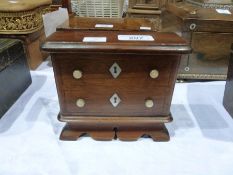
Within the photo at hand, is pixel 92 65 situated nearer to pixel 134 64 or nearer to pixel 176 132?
pixel 134 64

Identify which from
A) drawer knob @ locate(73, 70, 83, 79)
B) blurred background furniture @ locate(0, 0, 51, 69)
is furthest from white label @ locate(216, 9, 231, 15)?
blurred background furniture @ locate(0, 0, 51, 69)

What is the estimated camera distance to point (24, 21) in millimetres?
1342

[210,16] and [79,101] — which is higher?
[210,16]

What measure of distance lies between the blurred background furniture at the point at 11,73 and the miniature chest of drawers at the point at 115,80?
314mm

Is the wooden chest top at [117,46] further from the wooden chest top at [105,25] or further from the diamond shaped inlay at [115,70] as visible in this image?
the wooden chest top at [105,25]

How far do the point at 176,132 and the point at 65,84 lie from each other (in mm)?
467

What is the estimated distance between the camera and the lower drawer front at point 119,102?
2.86ft

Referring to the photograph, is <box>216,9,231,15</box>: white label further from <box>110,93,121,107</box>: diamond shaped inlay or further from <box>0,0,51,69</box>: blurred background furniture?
<box>0,0,51,69</box>: blurred background furniture

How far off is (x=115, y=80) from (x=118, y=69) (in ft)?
0.14

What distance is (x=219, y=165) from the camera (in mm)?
826

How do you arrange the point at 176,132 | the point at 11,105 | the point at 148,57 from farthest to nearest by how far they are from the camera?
the point at 11,105 < the point at 176,132 < the point at 148,57

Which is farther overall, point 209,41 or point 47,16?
point 47,16

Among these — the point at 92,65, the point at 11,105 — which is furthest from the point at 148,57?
the point at 11,105

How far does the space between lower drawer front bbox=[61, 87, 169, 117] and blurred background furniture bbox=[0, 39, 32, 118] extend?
1.09 feet
